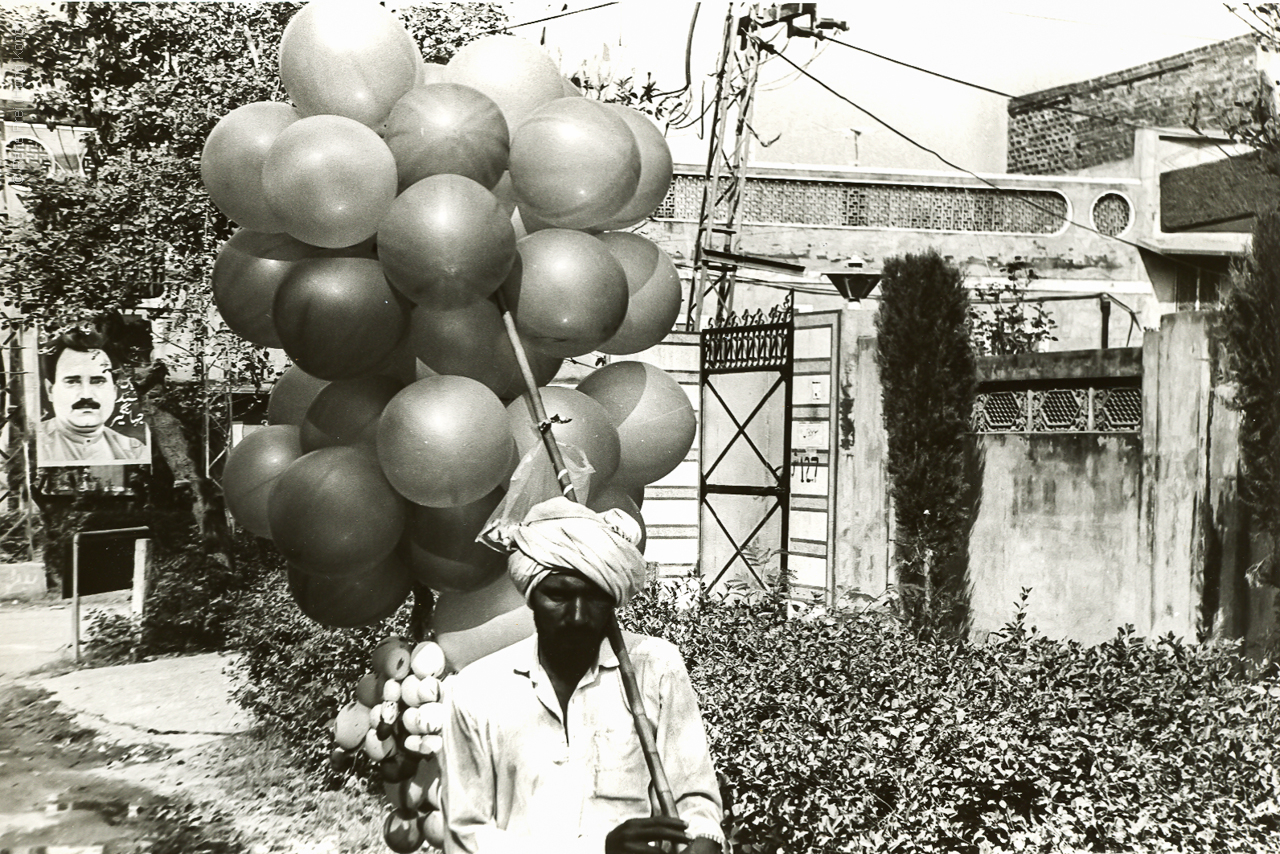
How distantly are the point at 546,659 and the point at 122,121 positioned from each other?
6839 mm

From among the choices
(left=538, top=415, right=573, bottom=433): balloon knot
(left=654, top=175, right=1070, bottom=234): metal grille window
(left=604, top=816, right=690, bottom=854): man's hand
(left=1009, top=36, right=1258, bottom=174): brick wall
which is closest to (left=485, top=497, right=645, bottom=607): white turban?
(left=604, top=816, right=690, bottom=854): man's hand

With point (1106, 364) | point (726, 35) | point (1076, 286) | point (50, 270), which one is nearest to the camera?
point (1106, 364)

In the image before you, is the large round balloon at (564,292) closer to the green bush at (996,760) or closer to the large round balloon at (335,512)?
the large round balloon at (335,512)

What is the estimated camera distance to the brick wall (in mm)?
12602

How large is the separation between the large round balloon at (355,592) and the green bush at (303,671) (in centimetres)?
246

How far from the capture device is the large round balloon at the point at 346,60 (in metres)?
3.04

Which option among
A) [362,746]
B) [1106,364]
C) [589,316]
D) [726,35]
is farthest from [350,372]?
[726,35]

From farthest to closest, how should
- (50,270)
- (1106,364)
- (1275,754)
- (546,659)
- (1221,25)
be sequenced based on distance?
1. (50,270)
2. (1106,364)
3. (1221,25)
4. (1275,754)
5. (546,659)

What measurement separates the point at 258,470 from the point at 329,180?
0.99 meters

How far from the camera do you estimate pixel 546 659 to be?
2121mm

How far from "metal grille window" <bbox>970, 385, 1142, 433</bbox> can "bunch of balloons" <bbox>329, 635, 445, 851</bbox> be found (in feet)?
13.2

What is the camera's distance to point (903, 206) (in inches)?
528

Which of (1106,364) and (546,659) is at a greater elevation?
(1106,364)

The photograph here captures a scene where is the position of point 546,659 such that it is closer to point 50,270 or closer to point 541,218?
point 541,218
